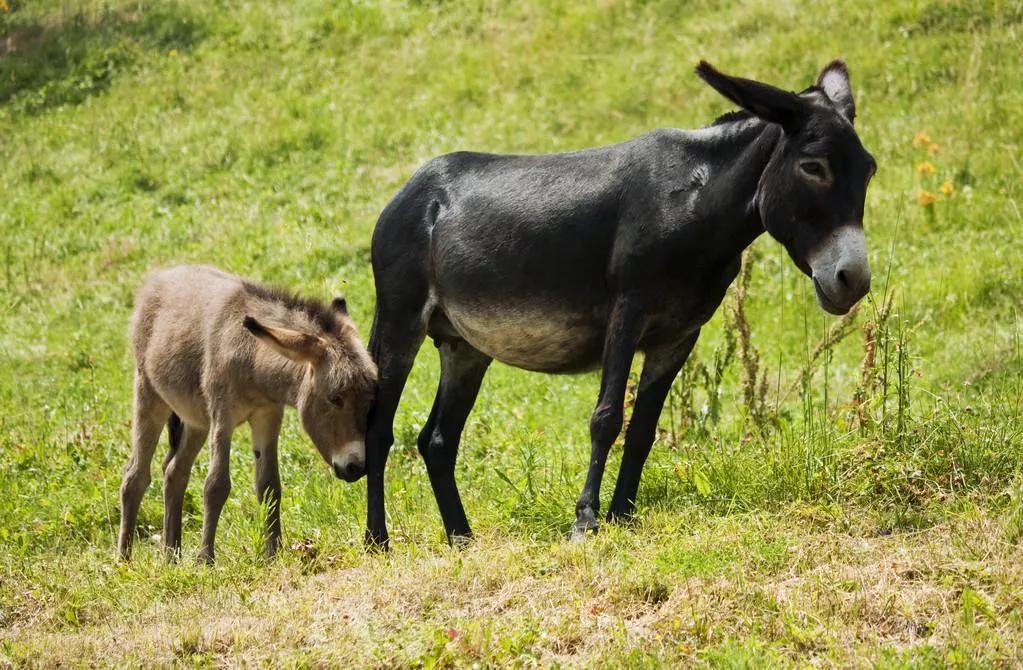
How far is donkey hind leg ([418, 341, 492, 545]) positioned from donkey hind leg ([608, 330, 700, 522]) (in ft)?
3.52

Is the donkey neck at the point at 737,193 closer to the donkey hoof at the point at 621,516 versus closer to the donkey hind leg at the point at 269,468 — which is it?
the donkey hoof at the point at 621,516

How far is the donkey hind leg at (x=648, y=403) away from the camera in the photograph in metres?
6.91

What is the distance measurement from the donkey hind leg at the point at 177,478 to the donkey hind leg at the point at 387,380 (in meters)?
1.39

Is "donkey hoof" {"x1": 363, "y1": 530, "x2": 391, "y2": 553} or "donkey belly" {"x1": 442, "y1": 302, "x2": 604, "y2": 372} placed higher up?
"donkey belly" {"x1": 442, "y1": 302, "x2": 604, "y2": 372}

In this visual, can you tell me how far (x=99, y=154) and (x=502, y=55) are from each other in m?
6.12

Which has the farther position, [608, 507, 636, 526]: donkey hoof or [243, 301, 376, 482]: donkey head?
[243, 301, 376, 482]: donkey head

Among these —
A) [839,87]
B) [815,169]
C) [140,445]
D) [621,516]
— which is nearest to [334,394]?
[621,516]

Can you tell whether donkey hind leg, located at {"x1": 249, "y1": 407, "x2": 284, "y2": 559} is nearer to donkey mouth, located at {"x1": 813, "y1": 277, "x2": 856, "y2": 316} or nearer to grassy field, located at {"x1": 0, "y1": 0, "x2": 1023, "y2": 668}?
grassy field, located at {"x1": 0, "y1": 0, "x2": 1023, "y2": 668}

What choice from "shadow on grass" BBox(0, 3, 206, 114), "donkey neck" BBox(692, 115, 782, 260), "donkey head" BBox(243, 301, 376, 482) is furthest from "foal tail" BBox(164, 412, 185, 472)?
"shadow on grass" BBox(0, 3, 206, 114)

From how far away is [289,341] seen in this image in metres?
7.23

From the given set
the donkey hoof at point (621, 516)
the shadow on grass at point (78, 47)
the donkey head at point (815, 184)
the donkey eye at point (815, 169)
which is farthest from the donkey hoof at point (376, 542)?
the shadow on grass at point (78, 47)

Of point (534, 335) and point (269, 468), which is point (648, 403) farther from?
point (269, 468)

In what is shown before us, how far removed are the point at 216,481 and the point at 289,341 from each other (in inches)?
42.4

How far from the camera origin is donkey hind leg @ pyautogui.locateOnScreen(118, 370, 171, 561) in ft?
27.6
